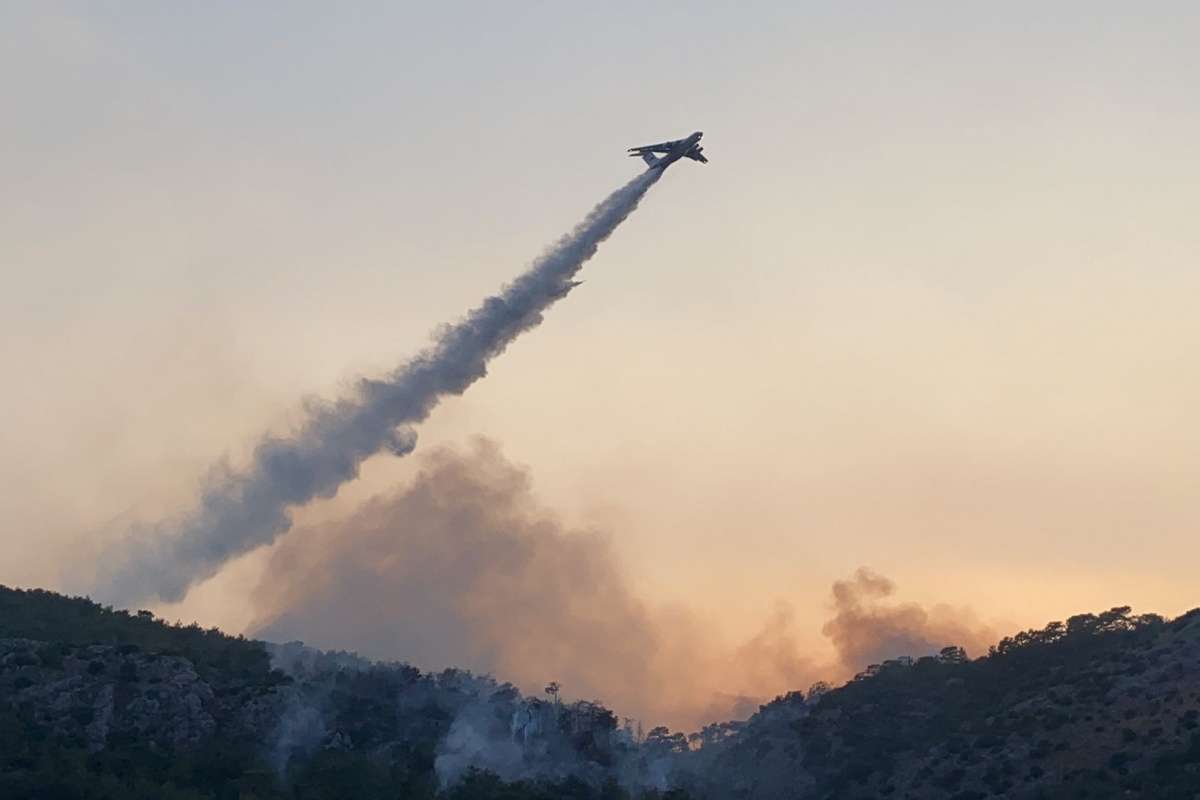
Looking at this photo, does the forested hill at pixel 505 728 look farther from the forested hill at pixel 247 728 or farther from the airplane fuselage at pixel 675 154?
the airplane fuselage at pixel 675 154

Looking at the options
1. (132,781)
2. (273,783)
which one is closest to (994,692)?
(273,783)

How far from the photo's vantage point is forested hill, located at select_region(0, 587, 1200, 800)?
124 m

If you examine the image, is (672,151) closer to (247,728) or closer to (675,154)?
(675,154)

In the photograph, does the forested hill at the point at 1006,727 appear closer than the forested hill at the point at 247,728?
No

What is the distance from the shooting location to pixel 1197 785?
12025 cm

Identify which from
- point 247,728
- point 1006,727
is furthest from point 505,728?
point 1006,727

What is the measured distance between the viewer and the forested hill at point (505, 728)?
408 ft

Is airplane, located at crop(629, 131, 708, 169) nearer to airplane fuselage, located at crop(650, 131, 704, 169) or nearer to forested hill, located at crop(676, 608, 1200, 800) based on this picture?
airplane fuselage, located at crop(650, 131, 704, 169)

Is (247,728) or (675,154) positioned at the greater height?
(675,154)

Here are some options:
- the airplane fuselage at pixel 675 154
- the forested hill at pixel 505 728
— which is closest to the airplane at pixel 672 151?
the airplane fuselage at pixel 675 154

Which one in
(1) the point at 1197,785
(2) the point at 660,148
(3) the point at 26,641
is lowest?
(1) the point at 1197,785

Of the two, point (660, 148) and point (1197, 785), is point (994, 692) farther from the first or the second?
point (660, 148)

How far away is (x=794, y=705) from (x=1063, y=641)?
99.2ft

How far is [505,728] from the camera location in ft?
481
